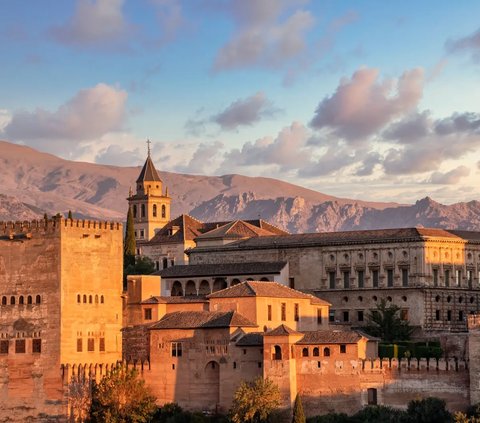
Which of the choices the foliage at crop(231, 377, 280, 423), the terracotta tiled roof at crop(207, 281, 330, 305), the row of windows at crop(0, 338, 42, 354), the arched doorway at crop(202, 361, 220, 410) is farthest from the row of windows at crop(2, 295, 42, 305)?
the foliage at crop(231, 377, 280, 423)

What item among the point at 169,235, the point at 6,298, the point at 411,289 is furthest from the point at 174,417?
the point at 169,235

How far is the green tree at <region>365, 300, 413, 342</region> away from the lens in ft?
283

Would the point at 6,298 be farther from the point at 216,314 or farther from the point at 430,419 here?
the point at 430,419

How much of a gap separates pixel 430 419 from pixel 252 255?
107ft

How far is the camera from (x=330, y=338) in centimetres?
7344

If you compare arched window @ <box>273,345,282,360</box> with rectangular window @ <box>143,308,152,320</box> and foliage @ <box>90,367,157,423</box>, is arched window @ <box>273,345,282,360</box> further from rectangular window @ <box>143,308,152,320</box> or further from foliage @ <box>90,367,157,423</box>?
rectangular window @ <box>143,308,152,320</box>

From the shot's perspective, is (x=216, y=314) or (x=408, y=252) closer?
(x=216, y=314)

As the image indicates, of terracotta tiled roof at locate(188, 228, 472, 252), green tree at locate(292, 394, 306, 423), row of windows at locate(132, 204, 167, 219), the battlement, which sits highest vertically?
row of windows at locate(132, 204, 167, 219)

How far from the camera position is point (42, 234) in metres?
78.8

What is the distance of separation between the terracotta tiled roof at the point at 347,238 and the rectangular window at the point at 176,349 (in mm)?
22607

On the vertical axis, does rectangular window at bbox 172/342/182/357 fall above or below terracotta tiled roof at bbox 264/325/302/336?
below

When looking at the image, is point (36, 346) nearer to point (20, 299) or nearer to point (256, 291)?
point (20, 299)

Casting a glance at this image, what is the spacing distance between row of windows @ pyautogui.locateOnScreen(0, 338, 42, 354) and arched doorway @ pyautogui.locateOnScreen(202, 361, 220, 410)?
9475 mm

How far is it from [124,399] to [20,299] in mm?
8563
